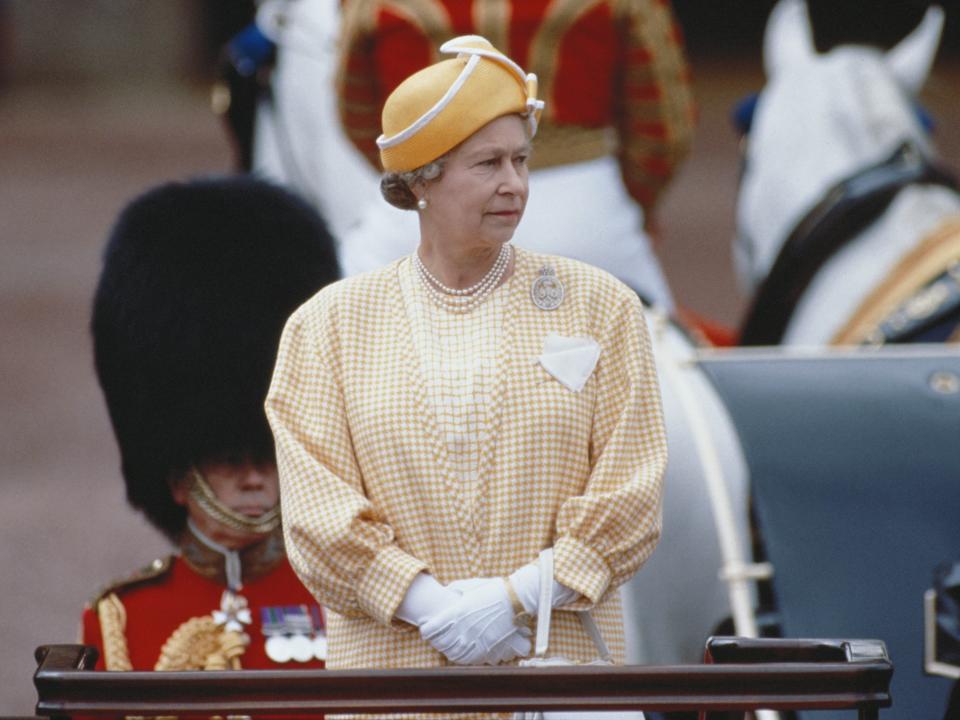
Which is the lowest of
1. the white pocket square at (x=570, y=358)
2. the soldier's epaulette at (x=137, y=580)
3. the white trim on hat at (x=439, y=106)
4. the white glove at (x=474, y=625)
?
the white glove at (x=474, y=625)

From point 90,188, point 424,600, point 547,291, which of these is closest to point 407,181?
point 547,291

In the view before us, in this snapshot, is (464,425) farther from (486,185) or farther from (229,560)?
(229,560)

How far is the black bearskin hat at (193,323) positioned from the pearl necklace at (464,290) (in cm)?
57

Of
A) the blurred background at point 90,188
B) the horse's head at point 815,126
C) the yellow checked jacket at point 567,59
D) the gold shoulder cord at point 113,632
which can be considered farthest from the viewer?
the blurred background at point 90,188

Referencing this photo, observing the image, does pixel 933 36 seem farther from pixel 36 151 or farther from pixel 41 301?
pixel 36 151

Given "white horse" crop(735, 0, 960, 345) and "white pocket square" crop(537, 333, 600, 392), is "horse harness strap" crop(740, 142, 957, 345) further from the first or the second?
"white pocket square" crop(537, 333, 600, 392)

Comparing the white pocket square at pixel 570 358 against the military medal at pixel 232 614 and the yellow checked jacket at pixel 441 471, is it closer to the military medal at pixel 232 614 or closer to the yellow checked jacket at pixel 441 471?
the yellow checked jacket at pixel 441 471

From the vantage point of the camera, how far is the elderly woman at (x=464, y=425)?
1.80 metres

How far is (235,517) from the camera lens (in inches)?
92.7

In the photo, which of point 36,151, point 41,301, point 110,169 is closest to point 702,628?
point 41,301

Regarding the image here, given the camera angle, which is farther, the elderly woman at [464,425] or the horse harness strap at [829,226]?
the horse harness strap at [829,226]

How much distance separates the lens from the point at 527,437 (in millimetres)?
1834

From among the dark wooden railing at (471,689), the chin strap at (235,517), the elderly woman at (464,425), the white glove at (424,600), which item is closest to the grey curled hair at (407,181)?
the elderly woman at (464,425)

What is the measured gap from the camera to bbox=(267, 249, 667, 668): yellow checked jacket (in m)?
1.81
